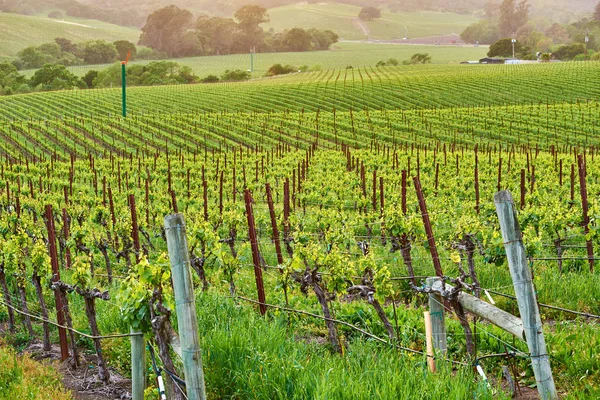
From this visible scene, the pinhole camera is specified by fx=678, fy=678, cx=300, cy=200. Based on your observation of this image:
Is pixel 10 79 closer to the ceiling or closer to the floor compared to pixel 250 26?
closer to the floor

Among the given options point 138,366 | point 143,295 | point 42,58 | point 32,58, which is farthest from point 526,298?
point 32,58

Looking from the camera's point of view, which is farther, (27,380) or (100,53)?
(100,53)

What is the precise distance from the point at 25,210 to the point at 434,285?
16.2 m

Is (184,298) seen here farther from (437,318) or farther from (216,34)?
(216,34)

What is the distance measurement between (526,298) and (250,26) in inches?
6331

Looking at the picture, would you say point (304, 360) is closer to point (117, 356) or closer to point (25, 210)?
point (117, 356)

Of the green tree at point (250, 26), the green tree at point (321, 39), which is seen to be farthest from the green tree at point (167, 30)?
the green tree at point (321, 39)

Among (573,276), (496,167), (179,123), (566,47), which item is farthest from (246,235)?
(566,47)

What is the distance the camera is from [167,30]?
6319 inches

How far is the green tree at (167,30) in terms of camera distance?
15925 cm

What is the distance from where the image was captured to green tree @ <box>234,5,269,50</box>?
160 meters

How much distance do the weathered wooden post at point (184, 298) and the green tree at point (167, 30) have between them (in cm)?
15832

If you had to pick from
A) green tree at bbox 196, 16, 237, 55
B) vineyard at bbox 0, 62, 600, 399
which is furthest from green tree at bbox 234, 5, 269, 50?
vineyard at bbox 0, 62, 600, 399

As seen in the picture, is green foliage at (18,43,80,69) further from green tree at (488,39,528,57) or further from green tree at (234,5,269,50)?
green tree at (488,39,528,57)
